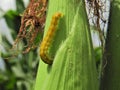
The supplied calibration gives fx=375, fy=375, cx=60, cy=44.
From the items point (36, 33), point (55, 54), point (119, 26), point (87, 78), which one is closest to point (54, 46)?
point (55, 54)

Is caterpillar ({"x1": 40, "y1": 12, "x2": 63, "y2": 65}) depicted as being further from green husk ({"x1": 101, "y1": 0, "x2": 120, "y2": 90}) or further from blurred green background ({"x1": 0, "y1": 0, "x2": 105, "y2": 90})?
blurred green background ({"x1": 0, "y1": 0, "x2": 105, "y2": 90})

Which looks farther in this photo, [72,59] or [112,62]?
[112,62]

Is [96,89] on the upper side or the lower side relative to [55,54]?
lower

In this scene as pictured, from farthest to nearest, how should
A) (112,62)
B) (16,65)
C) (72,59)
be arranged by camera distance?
(16,65), (112,62), (72,59)

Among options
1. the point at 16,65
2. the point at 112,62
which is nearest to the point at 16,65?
the point at 16,65

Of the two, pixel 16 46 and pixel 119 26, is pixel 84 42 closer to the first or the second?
pixel 119 26

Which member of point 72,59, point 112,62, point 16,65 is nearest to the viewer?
point 72,59

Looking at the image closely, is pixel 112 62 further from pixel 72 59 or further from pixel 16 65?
pixel 16 65
